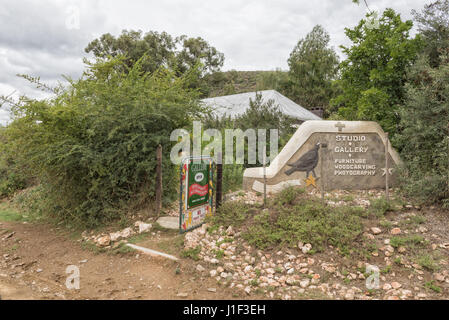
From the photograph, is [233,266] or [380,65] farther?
[380,65]

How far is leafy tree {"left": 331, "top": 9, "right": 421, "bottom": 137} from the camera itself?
7.98 m

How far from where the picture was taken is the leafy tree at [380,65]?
7.98 metres

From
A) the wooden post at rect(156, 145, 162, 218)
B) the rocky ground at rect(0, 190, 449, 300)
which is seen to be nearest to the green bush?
the rocky ground at rect(0, 190, 449, 300)

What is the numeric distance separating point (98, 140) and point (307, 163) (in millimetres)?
5084

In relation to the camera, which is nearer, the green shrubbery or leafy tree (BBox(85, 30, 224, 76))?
the green shrubbery

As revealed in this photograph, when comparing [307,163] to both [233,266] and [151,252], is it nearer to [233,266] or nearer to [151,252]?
[233,266]

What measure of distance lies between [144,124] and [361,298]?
5228 mm

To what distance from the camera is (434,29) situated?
26.6 ft

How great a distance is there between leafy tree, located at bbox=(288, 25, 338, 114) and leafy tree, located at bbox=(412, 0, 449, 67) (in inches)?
772

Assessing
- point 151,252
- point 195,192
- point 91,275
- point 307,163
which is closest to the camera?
point 91,275

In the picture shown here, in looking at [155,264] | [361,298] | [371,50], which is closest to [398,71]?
[371,50]

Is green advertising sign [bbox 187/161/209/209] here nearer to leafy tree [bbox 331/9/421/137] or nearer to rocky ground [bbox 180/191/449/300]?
rocky ground [bbox 180/191/449/300]

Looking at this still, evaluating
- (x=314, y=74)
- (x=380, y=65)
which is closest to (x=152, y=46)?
(x=314, y=74)

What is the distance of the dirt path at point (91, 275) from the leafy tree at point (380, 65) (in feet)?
21.2
